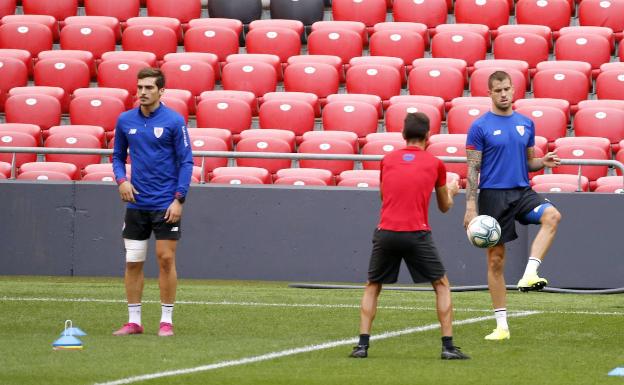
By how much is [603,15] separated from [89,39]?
7.35m

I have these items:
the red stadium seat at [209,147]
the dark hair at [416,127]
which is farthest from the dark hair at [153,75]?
the red stadium seat at [209,147]

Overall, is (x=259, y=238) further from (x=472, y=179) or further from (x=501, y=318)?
(x=501, y=318)

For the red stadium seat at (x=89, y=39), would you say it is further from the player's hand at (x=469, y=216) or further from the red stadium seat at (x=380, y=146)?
the player's hand at (x=469, y=216)

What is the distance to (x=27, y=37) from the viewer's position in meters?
18.5

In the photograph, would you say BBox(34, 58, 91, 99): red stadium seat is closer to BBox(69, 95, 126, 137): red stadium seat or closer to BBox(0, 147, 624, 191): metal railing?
BBox(69, 95, 126, 137): red stadium seat

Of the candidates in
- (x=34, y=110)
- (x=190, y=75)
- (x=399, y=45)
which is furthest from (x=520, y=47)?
(x=34, y=110)

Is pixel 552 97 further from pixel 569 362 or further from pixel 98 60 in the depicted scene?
pixel 569 362

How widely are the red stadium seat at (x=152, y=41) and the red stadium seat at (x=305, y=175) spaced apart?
13.3 feet

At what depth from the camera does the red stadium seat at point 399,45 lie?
1791cm

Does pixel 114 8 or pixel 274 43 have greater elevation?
pixel 114 8

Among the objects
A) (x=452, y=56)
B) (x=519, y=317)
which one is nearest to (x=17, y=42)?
(x=452, y=56)

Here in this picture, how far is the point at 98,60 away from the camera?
18.2 metres

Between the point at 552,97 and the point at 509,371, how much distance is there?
9.86m

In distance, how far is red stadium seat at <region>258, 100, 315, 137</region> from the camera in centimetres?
1628
